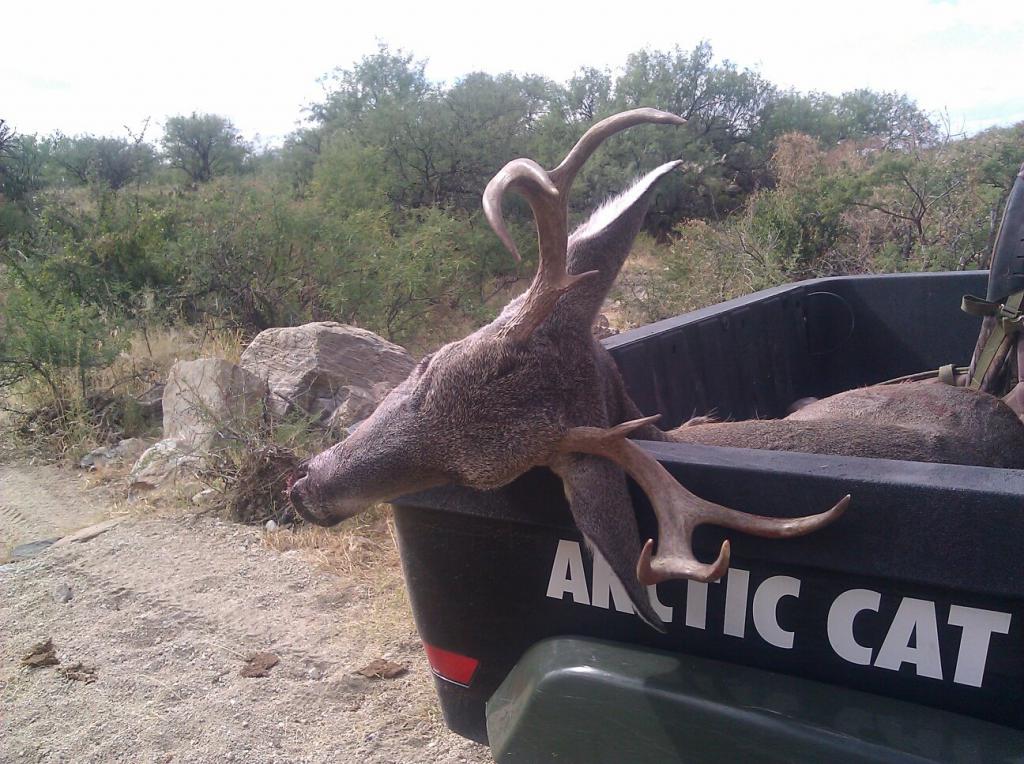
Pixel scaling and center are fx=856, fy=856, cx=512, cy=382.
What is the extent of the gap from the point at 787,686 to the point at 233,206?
9539 millimetres

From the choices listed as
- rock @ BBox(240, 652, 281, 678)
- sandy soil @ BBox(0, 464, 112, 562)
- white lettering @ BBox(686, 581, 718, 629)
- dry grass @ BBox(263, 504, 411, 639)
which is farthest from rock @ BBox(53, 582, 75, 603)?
white lettering @ BBox(686, 581, 718, 629)

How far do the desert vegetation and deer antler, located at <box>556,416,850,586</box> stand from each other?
6265 millimetres

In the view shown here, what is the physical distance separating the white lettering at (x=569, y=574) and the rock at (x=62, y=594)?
12.1ft

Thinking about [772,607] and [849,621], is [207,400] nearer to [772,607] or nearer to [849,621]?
[772,607]

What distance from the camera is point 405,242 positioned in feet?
35.7

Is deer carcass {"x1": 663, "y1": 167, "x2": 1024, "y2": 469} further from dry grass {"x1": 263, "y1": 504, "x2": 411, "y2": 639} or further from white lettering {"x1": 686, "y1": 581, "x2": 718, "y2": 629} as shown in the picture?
dry grass {"x1": 263, "y1": 504, "x2": 411, "y2": 639}

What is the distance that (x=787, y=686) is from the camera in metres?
1.59

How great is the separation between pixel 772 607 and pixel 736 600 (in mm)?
70

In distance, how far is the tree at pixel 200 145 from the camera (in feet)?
91.1

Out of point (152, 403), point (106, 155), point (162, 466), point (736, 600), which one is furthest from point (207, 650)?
point (106, 155)

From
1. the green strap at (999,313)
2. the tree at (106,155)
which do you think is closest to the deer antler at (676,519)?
the green strap at (999,313)

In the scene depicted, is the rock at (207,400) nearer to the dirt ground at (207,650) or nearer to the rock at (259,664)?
the dirt ground at (207,650)

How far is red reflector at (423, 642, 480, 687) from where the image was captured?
2.12 metres

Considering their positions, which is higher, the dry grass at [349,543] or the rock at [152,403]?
the rock at [152,403]
